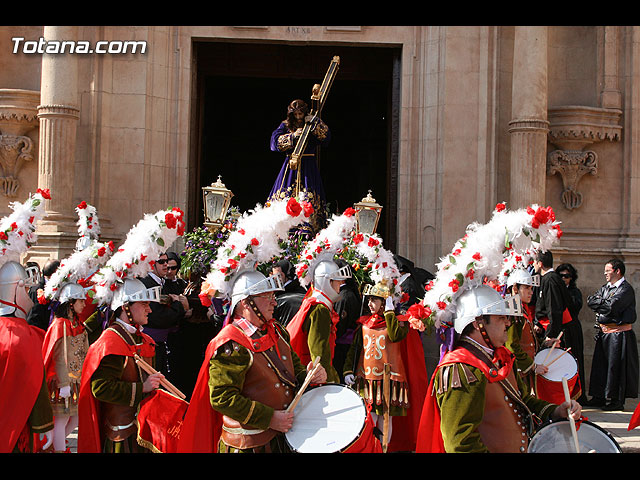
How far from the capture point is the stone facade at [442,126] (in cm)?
1264

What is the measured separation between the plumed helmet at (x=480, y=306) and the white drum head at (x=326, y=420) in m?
0.72

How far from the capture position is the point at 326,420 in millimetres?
4801

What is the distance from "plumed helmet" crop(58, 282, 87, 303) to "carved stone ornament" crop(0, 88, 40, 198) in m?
5.78

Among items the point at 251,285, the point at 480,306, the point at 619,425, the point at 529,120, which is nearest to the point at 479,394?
the point at 480,306

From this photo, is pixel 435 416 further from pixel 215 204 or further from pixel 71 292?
pixel 215 204

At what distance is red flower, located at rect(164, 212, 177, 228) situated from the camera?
5.91 metres

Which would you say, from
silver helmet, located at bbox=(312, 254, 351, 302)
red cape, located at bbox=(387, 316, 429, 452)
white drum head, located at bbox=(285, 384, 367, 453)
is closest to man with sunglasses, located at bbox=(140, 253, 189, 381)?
silver helmet, located at bbox=(312, 254, 351, 302)

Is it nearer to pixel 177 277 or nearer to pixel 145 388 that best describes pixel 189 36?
pixel 177 277

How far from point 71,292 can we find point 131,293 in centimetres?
190

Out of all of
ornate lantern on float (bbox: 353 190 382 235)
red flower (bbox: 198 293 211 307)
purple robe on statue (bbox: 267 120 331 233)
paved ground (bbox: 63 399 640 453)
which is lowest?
paved ground (bbox: 63 399 640 453)

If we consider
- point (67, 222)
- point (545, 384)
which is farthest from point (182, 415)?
point (67, 222)

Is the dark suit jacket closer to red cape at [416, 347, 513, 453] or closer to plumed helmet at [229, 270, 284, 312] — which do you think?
red cape at [416, 347, 513, 453]

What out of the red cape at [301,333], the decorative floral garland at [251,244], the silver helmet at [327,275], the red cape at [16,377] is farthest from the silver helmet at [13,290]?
the silver helmet at [327,275]

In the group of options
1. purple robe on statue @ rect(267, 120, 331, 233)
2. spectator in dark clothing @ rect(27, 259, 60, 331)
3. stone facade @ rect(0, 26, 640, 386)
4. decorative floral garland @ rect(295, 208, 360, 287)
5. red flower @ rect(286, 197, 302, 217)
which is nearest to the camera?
red flower @ rect(286, 197, 302, 217)
